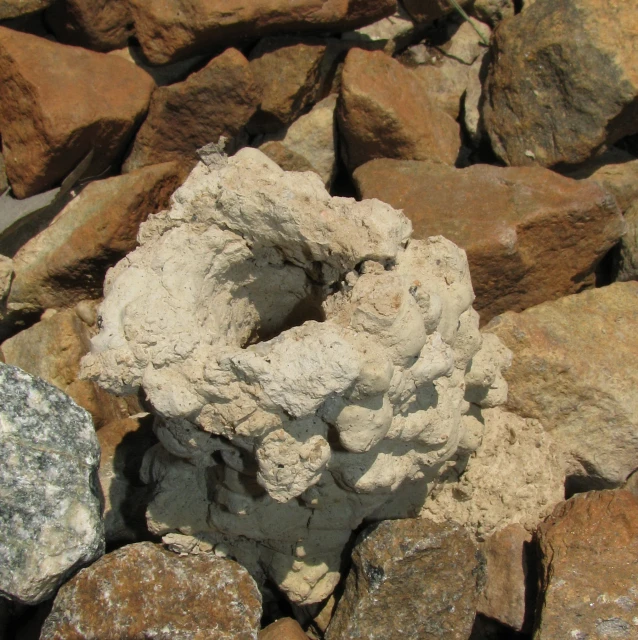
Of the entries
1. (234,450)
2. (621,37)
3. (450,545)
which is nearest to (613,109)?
(621,37)

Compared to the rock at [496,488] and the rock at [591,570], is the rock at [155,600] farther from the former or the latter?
the rock at [591,570]

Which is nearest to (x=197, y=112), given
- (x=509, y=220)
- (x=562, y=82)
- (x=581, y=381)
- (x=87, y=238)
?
(x=87, y=238)

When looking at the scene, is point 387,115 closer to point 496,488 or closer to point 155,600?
point 496,488

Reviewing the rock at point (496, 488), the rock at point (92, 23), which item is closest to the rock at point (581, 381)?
the rock at point (496, 488)

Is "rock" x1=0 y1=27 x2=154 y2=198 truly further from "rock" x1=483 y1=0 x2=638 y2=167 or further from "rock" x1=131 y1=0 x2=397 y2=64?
"rock" x1=483 y1=0 x2=638 y2=167

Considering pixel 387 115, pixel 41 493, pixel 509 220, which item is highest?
pixel 387 115
